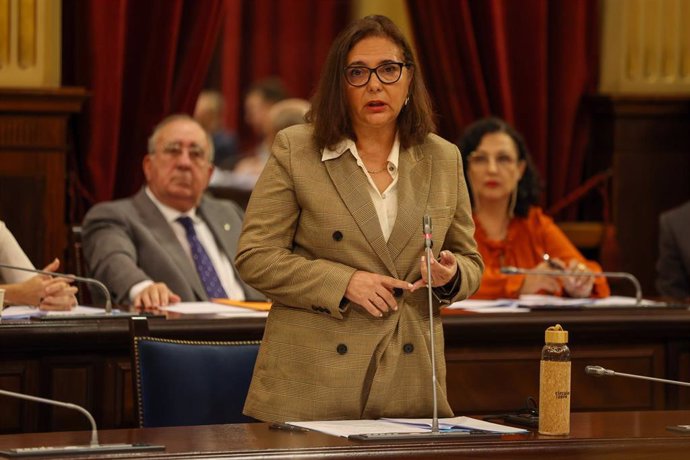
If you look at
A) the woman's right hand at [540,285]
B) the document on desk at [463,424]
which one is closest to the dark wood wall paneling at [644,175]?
the woman's right hand at [540,285]

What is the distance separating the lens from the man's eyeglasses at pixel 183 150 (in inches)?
199

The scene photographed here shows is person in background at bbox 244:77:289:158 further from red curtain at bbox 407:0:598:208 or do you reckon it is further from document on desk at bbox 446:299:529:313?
document on desk at bbox 446:299:529:313

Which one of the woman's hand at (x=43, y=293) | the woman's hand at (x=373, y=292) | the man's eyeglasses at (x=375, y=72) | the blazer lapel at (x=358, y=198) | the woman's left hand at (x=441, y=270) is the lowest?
the woman's hand at (x=43, y=293)

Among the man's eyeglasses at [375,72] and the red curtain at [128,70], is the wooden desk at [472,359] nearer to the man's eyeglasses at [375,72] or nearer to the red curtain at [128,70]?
the man's eyeglasses at [375,72]

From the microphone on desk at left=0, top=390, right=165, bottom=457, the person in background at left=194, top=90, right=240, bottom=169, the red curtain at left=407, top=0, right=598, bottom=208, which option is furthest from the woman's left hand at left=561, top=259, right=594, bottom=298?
the person in background at left=194, top=90, right=240, bottom=169

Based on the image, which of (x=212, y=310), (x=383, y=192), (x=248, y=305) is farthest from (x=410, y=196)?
(x=248, y=305)

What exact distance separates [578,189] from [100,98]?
2.28m

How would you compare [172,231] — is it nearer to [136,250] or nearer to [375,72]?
[136,250]

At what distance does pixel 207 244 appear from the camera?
5.06 m

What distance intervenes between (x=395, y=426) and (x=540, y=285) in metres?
2.35

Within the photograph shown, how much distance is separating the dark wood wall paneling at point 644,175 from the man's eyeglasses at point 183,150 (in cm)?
216

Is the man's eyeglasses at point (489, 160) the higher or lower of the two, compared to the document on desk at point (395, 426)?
higher

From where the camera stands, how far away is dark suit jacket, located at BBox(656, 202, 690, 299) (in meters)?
5.34

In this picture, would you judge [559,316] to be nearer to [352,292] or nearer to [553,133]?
[352,292]
